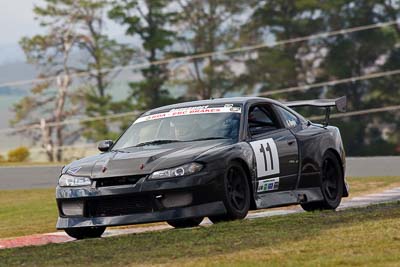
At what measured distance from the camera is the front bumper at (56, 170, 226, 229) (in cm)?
1129

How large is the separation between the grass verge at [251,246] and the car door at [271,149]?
104cm

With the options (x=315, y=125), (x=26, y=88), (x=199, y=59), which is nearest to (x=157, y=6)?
(x=199, y=59)

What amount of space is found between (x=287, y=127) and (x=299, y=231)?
340cm

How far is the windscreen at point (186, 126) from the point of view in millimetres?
12391

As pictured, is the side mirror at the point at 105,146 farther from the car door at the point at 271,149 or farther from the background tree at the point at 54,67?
the background tree at the point at 54,67

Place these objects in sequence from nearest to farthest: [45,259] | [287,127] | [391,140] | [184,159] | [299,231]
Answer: [45,259]
[299,231]
[184,159]
[287,127]
[391,140]

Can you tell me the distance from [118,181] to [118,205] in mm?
227

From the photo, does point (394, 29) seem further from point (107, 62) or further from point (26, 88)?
point (26, 88)

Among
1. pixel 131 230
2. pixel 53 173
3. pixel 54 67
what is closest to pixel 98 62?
pixel 54 67

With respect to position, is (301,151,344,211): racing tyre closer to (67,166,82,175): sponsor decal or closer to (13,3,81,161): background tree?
(67,166,82,175): sponsor decal

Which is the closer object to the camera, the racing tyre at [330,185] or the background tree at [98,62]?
the racing tyre at [330,185]

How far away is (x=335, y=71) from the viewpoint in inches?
2287

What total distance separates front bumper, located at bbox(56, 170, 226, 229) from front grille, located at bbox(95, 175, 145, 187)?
4 cm

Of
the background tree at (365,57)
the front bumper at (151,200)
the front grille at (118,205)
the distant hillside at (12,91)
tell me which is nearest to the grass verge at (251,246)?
the front bumper at (151,200)
